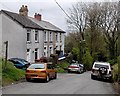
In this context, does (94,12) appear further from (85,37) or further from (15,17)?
(15,17)

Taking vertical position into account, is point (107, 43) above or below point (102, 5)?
below

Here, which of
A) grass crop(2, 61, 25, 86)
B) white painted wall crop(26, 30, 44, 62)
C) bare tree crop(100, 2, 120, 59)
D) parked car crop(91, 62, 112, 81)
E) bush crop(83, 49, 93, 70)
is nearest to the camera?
grass crop(2, 61, 25, 86)

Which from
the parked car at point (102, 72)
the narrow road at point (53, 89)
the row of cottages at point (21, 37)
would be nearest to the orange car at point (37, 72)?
the narrow road at point (53, 89)

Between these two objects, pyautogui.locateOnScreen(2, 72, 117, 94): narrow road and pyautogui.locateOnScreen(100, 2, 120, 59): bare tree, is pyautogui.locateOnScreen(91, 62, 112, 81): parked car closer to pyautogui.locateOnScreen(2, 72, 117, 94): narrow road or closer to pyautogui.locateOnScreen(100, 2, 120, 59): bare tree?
pyautogui.locateOnScreen(2, 72, 117, 94): narrow road

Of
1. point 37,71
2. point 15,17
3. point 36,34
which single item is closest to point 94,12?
point 36,34

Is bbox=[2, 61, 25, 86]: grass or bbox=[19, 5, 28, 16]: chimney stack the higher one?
bbox=[19, 5, 28, 16]: chimney stack

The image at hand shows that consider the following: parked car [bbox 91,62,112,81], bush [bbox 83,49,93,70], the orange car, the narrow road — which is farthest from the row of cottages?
the narrow road

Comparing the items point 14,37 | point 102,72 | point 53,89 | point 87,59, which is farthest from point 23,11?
point 53,89

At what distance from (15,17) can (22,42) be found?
373 cm

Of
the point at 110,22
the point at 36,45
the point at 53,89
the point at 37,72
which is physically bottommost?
the point at 53,89

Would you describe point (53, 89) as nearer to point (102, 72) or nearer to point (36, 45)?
point (102, 72)

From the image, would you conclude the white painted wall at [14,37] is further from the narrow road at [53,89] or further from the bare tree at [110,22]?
the bare tree at [110,22]

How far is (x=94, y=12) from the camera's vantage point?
57.4 meters

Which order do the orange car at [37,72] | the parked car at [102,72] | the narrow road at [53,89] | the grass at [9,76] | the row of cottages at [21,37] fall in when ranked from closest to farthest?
1. the narrow road at [53,89]
2. the grass at [9,76]
3. the orange car at [37,72]
4. the parked car at [102,72]
5. the row of cottages at [21,37]
